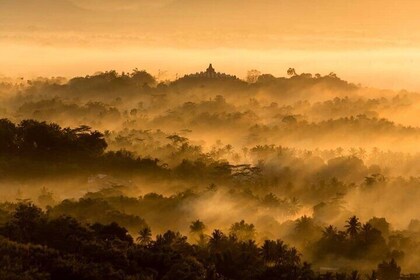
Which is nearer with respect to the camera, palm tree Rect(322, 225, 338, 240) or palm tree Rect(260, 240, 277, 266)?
palm tree Rect(260, 240, 277, 266)

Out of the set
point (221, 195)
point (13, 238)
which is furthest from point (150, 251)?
point (221, 195)

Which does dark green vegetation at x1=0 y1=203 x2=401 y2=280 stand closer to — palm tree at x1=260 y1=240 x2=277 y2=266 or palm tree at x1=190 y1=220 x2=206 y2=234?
palm tree at x1=260 y1=240 x2=277 y2=266

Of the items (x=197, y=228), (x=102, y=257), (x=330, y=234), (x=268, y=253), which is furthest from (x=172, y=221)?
(x=102, y=257)

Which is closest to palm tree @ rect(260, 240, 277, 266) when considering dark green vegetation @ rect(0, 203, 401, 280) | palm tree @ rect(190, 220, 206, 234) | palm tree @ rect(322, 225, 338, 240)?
dark green vegetation @ rect(0, 203, 401, 280)

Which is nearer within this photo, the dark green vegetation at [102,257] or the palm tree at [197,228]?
the dark green vegetation at [102,257]

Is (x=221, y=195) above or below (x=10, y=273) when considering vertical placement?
below

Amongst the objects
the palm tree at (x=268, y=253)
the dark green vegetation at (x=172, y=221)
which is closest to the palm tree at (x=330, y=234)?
the dark green vegetation at (x=172, y=221)

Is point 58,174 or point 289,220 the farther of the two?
point 58,174

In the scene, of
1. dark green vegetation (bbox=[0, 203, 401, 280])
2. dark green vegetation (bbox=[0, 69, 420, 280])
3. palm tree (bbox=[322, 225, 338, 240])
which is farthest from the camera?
palm tree (bbox=[322, 225, 338, 240])

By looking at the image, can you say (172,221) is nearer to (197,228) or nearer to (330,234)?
(197,228)

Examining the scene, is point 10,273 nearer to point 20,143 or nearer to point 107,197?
point 107,197

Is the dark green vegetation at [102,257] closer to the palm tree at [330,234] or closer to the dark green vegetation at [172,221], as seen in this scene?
the dark green vegetation at [172,221]
